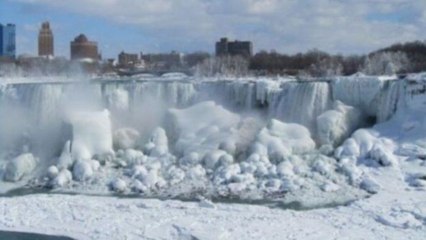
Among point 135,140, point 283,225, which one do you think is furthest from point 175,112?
point 283,225

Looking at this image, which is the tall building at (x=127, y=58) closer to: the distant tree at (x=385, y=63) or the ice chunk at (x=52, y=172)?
the distant tree at (x=385, y=63)

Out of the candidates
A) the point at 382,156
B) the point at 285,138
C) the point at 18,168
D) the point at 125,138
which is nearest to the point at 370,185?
the point at 382,156

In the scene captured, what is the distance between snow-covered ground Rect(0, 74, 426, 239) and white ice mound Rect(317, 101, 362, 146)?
0.04 m

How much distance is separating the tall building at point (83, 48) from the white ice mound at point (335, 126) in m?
74.2

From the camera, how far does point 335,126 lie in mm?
26906

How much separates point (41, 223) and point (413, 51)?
145 feet

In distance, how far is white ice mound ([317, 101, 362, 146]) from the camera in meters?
26.9

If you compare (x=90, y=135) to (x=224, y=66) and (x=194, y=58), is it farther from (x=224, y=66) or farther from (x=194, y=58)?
(x=194, y=58)

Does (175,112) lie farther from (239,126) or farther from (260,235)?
(260,235)

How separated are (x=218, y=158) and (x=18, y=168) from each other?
6.71 m

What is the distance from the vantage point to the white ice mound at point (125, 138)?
28438 mm

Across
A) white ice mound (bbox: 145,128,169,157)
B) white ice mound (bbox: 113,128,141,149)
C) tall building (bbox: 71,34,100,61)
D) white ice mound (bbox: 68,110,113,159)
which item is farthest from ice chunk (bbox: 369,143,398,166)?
tall building (bbox: 71,34,100,61)

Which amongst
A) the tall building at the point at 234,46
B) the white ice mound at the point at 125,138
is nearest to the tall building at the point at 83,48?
the tall building at the point at 234,46

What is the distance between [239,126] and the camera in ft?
90.7
